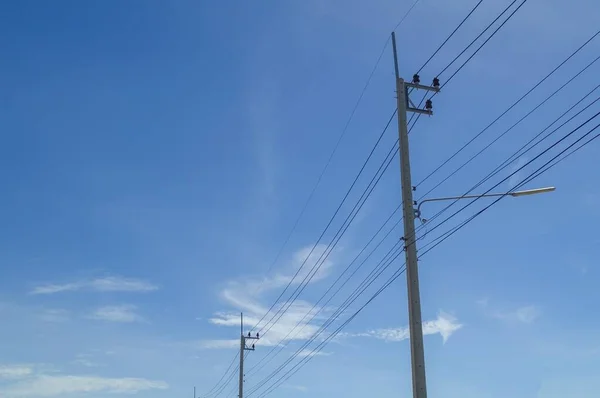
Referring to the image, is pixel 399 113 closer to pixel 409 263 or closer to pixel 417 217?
pixel 417 217

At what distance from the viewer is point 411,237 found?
1577 centimetres

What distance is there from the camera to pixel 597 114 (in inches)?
449

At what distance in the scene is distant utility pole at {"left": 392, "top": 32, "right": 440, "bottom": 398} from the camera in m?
14.3

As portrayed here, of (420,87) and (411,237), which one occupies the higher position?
(420,87)

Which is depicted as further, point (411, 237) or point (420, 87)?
point (420, 87)

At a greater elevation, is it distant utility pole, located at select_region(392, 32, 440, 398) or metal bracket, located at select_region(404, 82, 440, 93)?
metal bracket, located at select_region(404, 82, 440, 93)

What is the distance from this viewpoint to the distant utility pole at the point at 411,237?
46.9 ft

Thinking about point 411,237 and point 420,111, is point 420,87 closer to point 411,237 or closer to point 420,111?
point 420,111

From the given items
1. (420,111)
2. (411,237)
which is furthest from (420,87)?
(411,237)

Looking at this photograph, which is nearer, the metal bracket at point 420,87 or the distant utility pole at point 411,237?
the distant utility pole at point 411,237

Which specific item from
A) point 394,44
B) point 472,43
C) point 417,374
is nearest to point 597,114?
point 472,43

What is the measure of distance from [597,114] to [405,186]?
5.94 m

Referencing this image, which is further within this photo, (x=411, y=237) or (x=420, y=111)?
(x=420, y=111)

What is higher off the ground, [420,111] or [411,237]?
[420,111]
